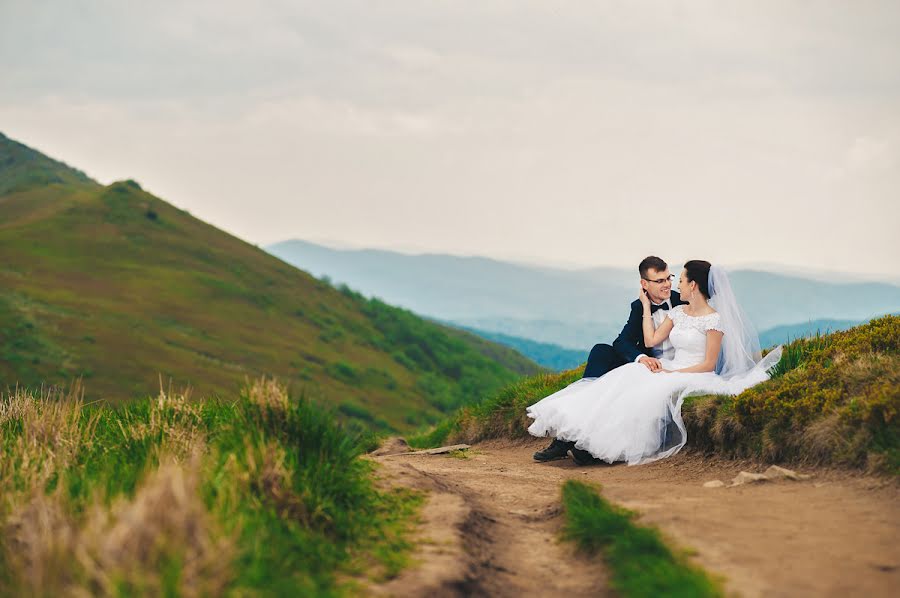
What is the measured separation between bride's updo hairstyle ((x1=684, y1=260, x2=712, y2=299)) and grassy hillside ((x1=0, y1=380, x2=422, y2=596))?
5.86m

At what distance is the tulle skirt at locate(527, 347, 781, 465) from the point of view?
10633mm

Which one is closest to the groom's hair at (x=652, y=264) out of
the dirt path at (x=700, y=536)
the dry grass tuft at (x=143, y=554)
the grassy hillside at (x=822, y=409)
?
the grassy hillside at (x=822, y=409)

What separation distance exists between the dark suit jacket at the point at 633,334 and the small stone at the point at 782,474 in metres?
3.79

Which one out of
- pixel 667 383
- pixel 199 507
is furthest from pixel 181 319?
pixel 199 507

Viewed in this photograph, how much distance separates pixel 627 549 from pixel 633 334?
6.66 m

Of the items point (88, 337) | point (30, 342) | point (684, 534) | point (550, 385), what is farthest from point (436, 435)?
point (88, 337)

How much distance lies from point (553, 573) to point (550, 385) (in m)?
9.49

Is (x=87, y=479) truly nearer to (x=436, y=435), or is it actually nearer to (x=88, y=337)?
(x=436, y=435)

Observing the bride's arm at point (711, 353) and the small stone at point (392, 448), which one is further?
the small stone at point (392, 448)

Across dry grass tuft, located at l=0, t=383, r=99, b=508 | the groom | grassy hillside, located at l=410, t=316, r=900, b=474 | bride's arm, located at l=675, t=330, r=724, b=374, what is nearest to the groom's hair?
the groom

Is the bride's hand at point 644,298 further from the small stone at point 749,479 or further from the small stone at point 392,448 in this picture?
the small stone at point 392,448

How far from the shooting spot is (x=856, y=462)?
25.5 ft

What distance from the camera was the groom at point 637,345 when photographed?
37.8 ft

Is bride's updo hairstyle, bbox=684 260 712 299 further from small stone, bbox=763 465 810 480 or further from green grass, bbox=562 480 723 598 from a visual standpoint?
green grass, bbox=562 480 723 598
